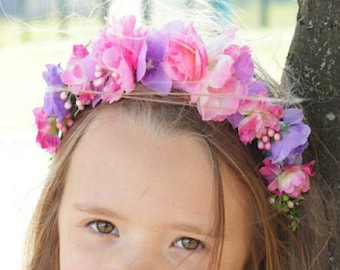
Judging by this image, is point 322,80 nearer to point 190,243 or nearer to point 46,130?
point 190,243

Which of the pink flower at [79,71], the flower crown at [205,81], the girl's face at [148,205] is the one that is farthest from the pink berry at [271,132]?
the pink flower at [79,71]

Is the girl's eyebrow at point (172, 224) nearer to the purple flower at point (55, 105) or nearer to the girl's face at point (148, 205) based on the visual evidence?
the girl's face at point (148, 205)

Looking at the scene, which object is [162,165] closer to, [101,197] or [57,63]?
[101,197]

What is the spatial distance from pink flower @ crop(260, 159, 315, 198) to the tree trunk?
0.03 metres

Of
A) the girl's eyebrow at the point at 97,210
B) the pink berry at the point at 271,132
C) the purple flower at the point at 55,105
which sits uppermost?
the pink berry at the point at 271,132

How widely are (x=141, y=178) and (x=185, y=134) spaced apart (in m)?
0.11

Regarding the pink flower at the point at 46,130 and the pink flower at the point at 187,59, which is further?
the pink flower at the point at 46,130

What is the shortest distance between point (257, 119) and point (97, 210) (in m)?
0.32

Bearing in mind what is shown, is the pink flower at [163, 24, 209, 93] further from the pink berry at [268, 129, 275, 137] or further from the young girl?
the pink berry at [268, 129, 275, 137]

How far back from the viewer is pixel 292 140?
→ 156 centimetres

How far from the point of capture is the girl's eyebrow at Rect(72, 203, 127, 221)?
1.54 metres

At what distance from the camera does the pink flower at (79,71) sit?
1.60m

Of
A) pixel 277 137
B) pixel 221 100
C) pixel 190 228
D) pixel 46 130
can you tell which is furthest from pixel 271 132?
pixel 46 130

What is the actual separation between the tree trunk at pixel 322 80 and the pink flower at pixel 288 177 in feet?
0.11
